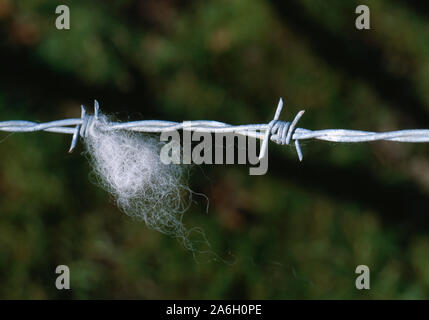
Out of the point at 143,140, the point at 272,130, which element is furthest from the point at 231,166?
the point at 272,130

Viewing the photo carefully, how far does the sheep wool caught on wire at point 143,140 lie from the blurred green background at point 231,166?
649mm

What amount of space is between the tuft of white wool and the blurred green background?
68 centimetres

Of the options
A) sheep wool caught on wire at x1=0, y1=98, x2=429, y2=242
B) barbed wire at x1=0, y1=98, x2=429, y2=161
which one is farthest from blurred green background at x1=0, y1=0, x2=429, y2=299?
barbed wire at x1=0, y1=98, x2=429, y2=161

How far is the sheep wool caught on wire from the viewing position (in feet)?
3.78

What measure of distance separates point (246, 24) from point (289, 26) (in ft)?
0.80

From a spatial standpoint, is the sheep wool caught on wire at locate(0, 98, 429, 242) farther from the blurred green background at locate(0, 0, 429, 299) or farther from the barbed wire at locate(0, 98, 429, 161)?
the blurred green background at locate(0, 0, 429, 299)

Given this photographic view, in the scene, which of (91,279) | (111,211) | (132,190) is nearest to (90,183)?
(111,211)

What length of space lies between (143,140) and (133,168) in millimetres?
107

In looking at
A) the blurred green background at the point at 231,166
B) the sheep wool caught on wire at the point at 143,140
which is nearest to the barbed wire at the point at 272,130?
the sheep wool caught on wire at the point at 143,140

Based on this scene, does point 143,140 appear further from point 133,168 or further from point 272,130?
point 272,130

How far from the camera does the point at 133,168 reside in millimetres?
1483

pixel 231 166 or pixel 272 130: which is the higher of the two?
pixel 231 166

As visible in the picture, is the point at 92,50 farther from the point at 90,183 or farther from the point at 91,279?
the point at 91,279

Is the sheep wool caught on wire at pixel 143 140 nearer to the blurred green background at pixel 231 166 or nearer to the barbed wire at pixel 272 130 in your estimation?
the barbed wire at pixel 272 130
